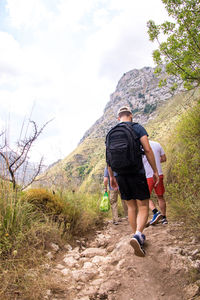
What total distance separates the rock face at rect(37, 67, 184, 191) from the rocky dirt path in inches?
80.1

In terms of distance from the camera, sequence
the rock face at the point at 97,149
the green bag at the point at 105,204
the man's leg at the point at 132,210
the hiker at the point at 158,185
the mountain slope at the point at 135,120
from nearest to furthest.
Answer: the man's leg at the point at 132,210 < the hiker at the point at 158,185 < the rock face at the point at 97,149 < the mountain slope at the point at 135,120 < the green bag at the point at 105,204

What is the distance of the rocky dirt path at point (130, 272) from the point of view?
2.37 m

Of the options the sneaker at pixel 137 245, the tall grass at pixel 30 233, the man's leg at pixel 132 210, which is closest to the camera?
the tall grass at pixel 30 233

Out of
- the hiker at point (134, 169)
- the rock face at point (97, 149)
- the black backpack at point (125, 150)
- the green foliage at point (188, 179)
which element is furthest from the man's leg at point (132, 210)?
the rock face at point (97, 149)

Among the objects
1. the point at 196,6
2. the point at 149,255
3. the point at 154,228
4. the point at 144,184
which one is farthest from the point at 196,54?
the point at 149,255

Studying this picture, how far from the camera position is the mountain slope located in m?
5.63

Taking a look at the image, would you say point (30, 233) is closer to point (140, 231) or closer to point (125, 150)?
point (140, 231)

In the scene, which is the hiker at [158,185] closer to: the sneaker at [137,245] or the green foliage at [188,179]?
the green foliage at [188,179]

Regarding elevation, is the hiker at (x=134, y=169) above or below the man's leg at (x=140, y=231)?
above

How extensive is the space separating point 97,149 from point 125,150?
8448 centimetres

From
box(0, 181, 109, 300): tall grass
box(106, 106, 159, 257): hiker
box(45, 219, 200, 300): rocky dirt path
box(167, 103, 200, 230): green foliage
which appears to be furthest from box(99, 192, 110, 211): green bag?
box(106, 106, 159, 257): hiker

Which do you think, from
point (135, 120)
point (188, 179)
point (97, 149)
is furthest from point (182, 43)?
point (135, 120)

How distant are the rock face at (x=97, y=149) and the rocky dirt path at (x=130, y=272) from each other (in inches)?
80.1

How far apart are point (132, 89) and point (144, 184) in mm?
186961
